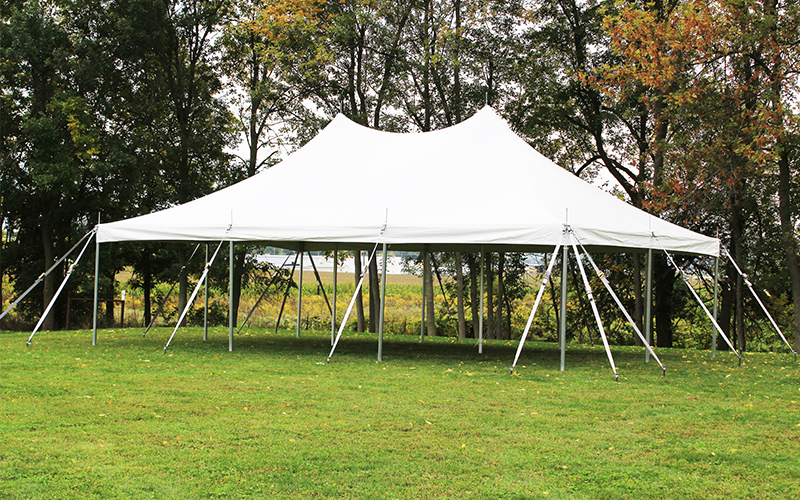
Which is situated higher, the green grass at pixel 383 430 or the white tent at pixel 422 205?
the white tent at pixel 422 205

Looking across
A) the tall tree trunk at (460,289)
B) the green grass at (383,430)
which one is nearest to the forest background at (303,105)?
the tall tree trunk at (460,289)

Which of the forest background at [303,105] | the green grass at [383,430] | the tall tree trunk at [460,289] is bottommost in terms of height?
the green grass at [383,430]

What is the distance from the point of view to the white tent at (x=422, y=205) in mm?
9172

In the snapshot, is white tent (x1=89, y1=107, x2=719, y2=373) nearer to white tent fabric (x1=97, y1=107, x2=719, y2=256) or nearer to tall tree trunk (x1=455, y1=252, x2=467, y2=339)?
white tent fabric (x1=97, y1=107, x2=719, y2=256)

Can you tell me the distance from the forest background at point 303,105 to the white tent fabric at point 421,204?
5.33 metres

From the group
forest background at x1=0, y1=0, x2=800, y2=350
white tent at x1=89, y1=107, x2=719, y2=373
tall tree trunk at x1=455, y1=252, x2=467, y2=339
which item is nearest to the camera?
white tent at x1=89, y1=107, x2=719, y2=373

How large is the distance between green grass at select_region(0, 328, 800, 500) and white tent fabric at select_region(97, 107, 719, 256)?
1.73m

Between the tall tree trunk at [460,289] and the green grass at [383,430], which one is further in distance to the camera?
the tall tree trunk at [460,289]

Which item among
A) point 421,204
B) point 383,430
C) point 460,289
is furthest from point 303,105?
point 383,430

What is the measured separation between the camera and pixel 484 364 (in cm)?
972

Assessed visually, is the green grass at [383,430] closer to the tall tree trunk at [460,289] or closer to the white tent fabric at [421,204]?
the white tent fabric at [421,204]

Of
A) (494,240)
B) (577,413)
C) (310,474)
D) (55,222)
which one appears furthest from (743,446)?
(55,222)

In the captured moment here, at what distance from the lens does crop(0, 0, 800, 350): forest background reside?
16656mm

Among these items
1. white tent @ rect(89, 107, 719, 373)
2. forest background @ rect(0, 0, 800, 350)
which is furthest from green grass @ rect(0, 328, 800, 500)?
forest background @ rect(0, 0, 800, 350)
